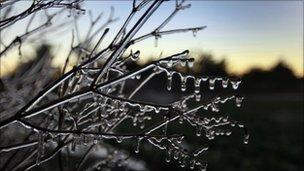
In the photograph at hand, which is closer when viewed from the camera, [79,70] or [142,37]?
[79,70]

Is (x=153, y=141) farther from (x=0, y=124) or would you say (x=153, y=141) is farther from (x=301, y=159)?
(x=301, y=159)

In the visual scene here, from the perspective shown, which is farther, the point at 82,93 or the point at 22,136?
the point at 22,136

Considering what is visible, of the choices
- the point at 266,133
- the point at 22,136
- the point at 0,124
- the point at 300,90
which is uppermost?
the point at 0,124

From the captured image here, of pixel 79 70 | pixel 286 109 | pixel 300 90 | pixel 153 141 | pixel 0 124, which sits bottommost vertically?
pixel 300 90

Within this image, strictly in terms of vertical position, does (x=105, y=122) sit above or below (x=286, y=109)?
above

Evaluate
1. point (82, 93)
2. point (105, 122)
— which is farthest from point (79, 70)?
point (105, 122)

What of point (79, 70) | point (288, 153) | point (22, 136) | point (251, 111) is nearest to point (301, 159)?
point (288, 153)

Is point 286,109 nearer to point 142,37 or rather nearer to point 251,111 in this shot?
point 251,111

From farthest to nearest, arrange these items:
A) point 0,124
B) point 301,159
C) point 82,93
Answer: point 301,159 → point 0,124 → point 82,93

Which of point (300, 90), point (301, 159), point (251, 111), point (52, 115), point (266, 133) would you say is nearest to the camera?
point (52, 115)
